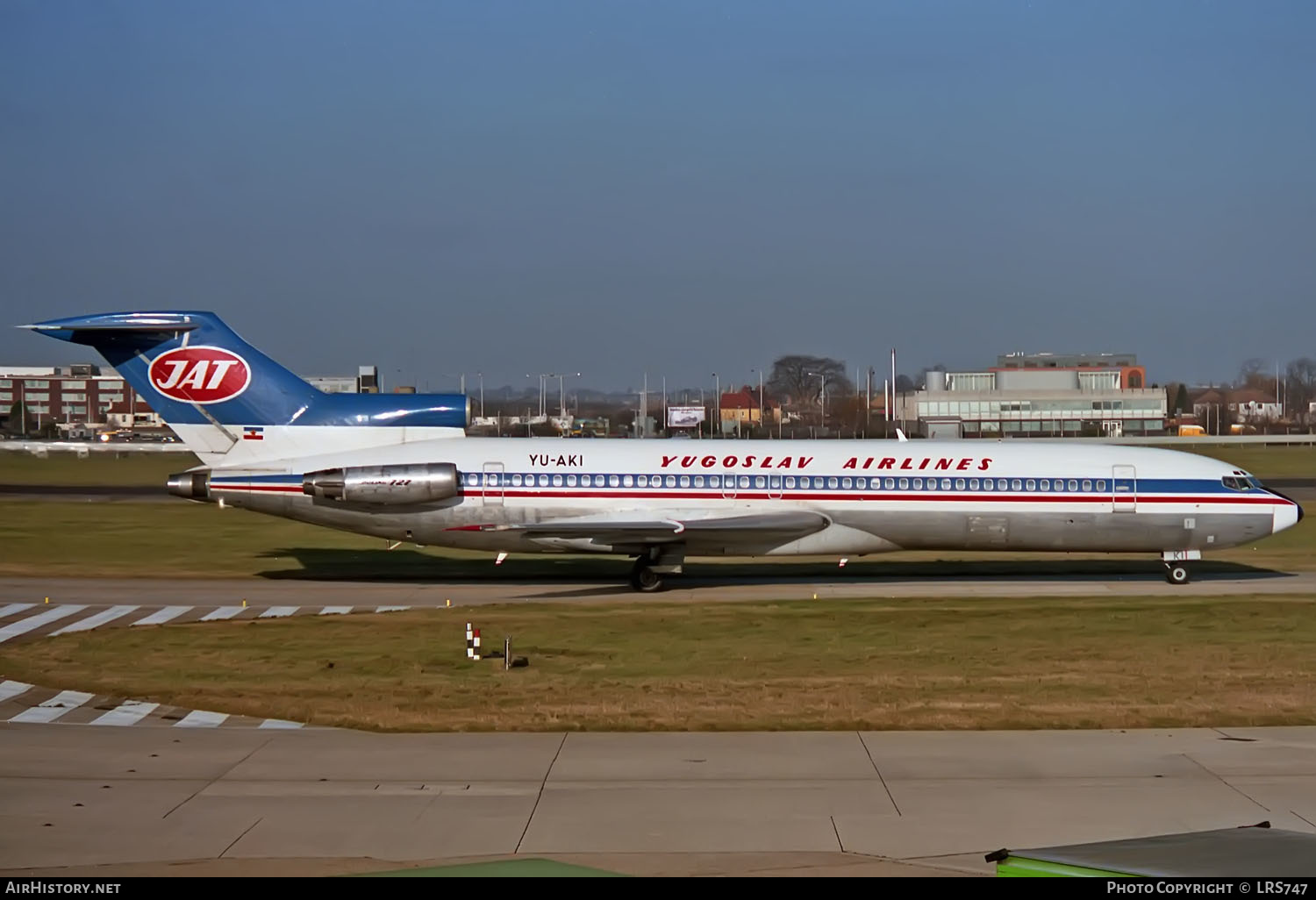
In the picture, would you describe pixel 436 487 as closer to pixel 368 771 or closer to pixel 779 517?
pixel 779 517

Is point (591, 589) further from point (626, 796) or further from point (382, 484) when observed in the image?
point (626, 796)

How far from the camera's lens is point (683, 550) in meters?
30.1

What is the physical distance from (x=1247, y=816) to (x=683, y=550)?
742 inches

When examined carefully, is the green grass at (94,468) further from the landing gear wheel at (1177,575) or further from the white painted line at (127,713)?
the white painted line at (127,713)

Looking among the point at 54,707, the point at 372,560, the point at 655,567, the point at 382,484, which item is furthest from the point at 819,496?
the point at 54,707

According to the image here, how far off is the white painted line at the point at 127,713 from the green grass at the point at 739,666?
13.3 inches

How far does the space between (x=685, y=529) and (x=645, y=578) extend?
1.75 meters

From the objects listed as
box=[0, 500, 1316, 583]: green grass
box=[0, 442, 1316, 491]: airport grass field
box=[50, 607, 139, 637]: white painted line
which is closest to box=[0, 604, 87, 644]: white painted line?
box=[50, 607, 139, 637]: white painted line

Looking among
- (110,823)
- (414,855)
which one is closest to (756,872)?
(414,855)

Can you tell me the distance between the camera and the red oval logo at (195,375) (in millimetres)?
30141

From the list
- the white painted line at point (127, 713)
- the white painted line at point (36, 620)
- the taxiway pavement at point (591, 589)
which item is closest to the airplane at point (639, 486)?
the taxiway pavement at point (591, 589)

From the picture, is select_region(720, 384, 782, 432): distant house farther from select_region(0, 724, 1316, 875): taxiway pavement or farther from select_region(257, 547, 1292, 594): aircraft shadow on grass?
select_region(0, 724, 1316, 875): taxiway pavement

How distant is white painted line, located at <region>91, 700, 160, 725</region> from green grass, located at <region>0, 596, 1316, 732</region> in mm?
339
